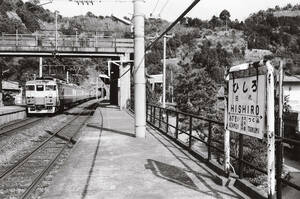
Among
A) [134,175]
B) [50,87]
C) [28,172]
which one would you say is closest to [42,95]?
[50,87]

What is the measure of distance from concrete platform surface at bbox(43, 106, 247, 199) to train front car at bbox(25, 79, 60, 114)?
17.5 meters

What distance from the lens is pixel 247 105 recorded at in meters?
5.70

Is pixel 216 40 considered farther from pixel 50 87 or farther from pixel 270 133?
pixel 270 133

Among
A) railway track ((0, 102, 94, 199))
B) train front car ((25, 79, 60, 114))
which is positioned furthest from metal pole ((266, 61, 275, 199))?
train front car ((25, 79, 60, 114))

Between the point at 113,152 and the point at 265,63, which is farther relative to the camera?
the point at 113,152

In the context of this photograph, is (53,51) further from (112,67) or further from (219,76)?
(219,76)

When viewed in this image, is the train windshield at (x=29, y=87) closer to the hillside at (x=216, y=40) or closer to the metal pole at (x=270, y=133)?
the metal pole at (x=270, y=133)

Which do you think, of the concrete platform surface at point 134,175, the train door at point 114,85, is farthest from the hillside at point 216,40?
the concrete platform surface at point 134,175

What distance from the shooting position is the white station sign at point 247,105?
17.2 ft

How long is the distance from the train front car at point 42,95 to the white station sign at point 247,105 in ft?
75.5

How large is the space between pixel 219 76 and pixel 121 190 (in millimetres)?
89641

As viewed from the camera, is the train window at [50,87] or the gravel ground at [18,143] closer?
the gravel ground at [18,143]

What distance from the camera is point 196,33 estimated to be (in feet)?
626

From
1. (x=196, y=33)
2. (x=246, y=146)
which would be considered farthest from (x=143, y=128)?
(x=196, y=33)
